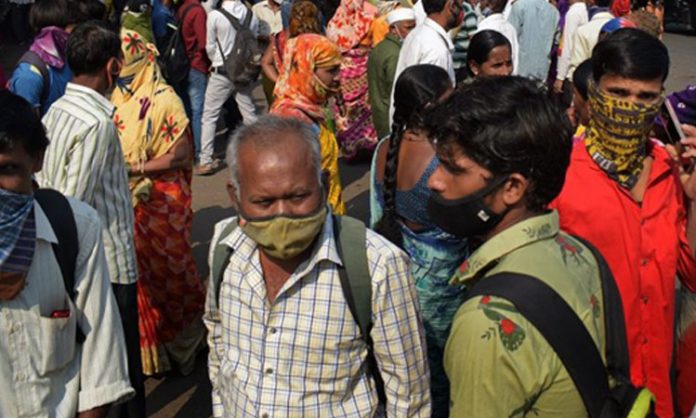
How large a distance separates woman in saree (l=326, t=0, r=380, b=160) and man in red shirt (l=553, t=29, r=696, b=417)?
6.09 metres

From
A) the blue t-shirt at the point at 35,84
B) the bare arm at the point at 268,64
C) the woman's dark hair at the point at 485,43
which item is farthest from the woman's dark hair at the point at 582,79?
the bare arm at the point at 268,64

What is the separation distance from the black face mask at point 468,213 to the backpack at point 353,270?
0.83 ft

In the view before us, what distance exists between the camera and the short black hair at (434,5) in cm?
580

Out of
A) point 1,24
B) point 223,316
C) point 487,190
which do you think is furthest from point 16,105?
point 1,24

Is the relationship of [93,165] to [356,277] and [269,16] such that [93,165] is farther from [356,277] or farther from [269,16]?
[269,16]

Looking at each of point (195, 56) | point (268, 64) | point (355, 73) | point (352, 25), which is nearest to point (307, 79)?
point (268, 64)

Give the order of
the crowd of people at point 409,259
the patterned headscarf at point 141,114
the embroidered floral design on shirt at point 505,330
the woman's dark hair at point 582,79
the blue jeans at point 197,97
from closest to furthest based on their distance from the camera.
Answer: the embroidered floral design on shirt at point 505,330 → the crowd of people at point 409,259 → the woman's dark hair at point 582,79 → the patterned headscarf at point 141,114 → the blue jeans at point 197,97

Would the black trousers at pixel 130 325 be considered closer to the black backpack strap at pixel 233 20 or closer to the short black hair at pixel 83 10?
the short black hair at pixel 83 10

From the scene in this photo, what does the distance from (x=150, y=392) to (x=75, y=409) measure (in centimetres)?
227

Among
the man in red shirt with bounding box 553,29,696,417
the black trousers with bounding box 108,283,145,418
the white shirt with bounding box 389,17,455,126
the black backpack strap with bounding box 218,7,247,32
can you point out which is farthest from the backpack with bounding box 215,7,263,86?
the man in red shirt with bounding box 553,29,696,417

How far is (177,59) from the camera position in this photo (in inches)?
320

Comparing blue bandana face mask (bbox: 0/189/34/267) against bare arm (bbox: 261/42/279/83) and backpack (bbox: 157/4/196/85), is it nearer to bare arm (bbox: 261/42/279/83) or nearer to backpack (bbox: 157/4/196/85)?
bare arm (bbox: 261/42/279/83)

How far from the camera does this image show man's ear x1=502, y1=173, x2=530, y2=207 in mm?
1818

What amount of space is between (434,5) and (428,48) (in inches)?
14.9
